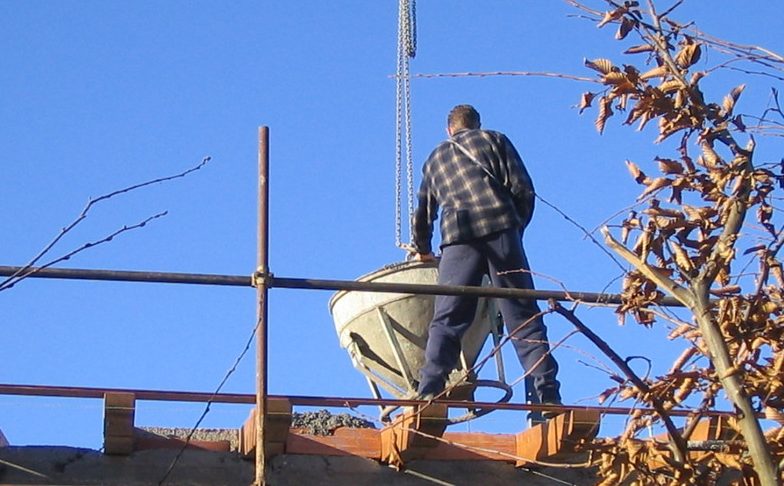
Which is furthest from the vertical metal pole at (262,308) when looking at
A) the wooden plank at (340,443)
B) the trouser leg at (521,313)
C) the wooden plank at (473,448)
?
the trouser leg at (521,313)

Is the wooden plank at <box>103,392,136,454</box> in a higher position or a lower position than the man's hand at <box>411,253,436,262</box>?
lower

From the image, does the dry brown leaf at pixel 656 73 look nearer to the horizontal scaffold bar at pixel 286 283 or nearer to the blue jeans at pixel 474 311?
the horizontal scaffold bar at pixel 286 283

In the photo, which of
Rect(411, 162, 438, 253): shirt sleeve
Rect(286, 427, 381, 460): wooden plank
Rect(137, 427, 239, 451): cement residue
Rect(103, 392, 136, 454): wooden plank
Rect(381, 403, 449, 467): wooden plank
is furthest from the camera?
Rect(411, 162, 438, 253): shirt sleeve

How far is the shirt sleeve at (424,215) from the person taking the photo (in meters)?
8.80

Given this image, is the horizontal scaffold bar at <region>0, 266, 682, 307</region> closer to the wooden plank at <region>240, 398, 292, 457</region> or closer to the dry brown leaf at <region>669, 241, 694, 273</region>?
the wooden plank at <region>240, 398, 292, 457</region>

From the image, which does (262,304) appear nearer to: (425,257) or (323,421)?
(323,421)

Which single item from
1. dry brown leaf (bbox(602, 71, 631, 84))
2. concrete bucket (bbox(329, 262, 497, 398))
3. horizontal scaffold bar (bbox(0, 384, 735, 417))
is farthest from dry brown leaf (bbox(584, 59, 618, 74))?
concrete bucket (bbox(329, 262, 497, 398))

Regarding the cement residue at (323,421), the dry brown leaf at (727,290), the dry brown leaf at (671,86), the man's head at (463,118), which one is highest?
the man's head at (463,118)

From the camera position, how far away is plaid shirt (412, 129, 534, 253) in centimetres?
834

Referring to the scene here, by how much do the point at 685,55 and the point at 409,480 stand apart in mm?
2693

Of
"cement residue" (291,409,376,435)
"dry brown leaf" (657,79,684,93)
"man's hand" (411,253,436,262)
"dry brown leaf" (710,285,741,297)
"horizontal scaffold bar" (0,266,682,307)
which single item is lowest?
"cement residue" (291,409,376,435)

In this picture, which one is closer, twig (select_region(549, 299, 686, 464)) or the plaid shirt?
twig (select_region(549, 299, 686, 464))

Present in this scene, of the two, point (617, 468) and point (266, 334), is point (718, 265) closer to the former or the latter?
point (617, 468)

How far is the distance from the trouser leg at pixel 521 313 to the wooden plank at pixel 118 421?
1.93m
